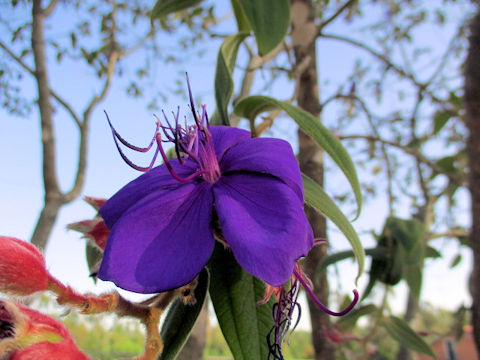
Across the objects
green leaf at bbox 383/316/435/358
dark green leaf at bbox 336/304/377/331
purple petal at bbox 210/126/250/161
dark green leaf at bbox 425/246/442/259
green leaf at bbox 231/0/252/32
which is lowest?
green leaf at bbox 383/316/435/358

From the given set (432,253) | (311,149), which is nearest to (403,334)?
(432,253)

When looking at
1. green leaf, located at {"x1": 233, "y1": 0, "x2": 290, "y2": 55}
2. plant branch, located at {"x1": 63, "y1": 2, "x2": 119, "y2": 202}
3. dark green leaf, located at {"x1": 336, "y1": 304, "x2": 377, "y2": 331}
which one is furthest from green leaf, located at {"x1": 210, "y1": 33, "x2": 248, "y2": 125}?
plant branch, located at {"x1": 63, "y1": 2, "x2": 119, "y2": 202}

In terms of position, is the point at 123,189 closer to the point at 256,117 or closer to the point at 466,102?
the point at 256,117

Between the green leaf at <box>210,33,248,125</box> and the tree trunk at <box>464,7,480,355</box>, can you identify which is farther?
the tree trunk at <box>464,7,480,355</box>

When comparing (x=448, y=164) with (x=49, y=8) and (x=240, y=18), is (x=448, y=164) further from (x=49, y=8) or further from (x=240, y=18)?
(x=49, y=8)

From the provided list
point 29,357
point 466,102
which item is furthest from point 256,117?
point 466,102

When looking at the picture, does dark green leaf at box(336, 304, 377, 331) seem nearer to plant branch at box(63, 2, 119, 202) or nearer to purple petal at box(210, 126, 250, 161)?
purple petal at box(210, 126, 250, 161)

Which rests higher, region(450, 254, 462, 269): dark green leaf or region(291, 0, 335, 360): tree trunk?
region(291, 0, 335, 360): tree trunk

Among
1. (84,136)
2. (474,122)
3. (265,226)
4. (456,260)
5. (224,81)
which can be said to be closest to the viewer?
(265,226)
